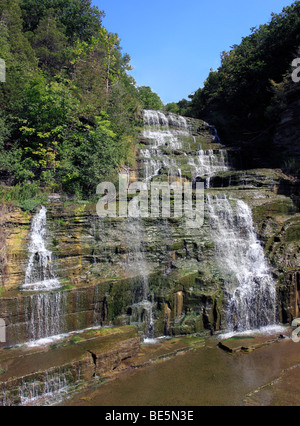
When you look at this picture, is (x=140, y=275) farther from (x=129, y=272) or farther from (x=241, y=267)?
(x=241, y=267)

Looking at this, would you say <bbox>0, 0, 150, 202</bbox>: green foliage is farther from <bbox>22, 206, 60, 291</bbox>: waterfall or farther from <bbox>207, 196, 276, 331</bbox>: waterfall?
<bbox>207, 196, 276, 331</bbox>: waterfall

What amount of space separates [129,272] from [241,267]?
398cm

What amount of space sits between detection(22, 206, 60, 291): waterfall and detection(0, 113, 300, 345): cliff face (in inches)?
5.7

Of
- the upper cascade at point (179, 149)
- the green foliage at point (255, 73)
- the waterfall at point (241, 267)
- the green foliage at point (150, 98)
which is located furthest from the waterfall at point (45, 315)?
the green foliage at point (150, 98)

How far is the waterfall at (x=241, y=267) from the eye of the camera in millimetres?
9398

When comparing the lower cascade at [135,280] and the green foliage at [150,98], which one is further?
the green foliage at [150,98]

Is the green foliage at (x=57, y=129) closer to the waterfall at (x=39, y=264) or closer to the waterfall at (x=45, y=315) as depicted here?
the waterfall at (x=39, y=264)

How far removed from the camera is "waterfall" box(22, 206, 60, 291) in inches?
338

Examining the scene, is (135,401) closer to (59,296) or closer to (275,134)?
(59,296)

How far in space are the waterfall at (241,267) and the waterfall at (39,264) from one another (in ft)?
18.2

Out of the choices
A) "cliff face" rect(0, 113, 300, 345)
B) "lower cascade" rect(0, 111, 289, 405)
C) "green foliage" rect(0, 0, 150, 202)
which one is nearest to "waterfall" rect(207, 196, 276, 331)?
"lower cascade" rect(0, 111, 289, 405)

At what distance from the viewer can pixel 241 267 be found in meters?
10.3

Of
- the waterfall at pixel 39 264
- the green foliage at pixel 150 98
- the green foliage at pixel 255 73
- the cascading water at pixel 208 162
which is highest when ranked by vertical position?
the green foliage at pixel 150 98
